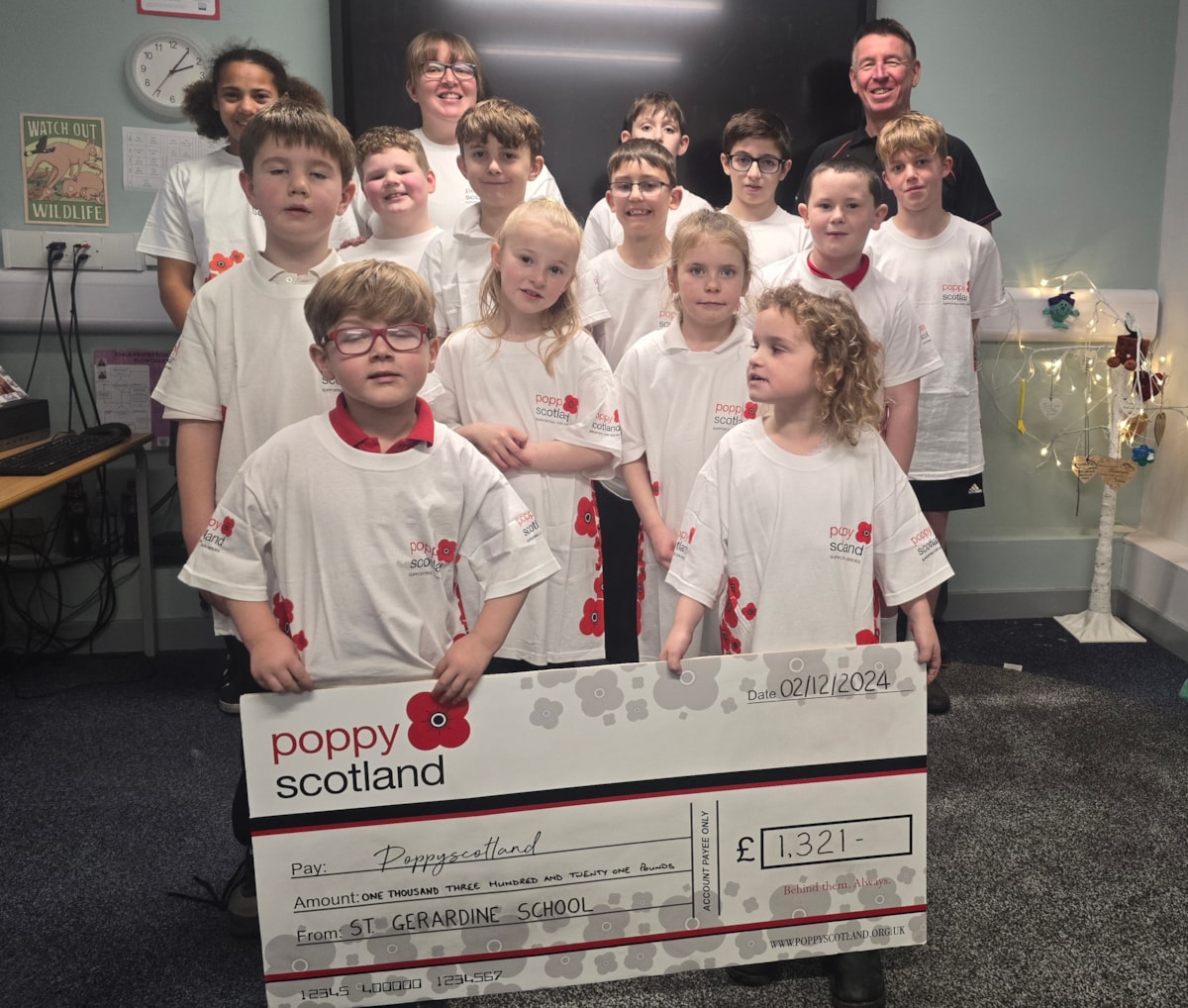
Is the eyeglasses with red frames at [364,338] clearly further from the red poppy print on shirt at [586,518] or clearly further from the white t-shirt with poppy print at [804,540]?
the red poppy print on shirt at [586,518]

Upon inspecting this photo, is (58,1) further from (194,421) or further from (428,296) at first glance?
(428,296)

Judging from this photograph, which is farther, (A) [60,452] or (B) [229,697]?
(B) [229,697]

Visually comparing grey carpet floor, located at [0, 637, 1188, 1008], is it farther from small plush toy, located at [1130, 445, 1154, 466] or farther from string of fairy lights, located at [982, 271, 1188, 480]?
string of fairy lights, located at [982, 271, 1188, 480]

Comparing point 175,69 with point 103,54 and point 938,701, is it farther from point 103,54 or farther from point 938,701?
point 938,701

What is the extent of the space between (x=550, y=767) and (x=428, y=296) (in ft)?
2.34

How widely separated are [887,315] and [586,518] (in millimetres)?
771

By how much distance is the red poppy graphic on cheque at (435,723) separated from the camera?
4.92 ft

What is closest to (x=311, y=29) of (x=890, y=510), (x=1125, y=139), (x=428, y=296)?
(x=428, y=296)

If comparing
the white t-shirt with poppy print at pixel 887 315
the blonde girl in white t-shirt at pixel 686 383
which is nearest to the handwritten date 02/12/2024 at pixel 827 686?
the blonde girl in white t-shirt at pixel 686 383

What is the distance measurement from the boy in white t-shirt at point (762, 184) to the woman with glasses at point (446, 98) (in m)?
0.47

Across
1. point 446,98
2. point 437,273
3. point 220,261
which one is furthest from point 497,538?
point 446,98

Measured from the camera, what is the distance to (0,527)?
3354 mm

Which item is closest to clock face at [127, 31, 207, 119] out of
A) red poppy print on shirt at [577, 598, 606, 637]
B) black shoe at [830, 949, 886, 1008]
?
red poppy print on shirt at [577, 598, 606, 637]

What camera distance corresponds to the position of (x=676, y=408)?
83.1 inches
